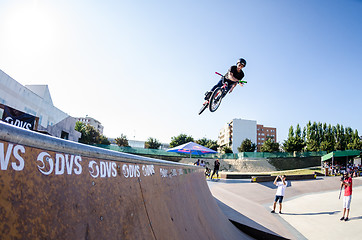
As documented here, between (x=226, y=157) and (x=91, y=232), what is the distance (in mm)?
43695

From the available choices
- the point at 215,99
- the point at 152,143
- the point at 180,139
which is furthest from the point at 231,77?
the point at 180,139

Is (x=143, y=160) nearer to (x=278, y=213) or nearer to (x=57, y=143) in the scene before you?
(x=57, y=143)

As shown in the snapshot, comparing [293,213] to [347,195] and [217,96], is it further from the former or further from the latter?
[217,96]

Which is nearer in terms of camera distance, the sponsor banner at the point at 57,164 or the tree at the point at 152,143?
the sponsor banner at the point at 57,164

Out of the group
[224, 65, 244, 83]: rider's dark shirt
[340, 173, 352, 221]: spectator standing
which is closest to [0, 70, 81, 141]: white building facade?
[224, 65, 244, 83]: rider's dark shirt

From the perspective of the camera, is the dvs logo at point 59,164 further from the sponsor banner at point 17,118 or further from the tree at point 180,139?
the tree at point 180,139

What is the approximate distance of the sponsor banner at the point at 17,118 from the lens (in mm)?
7809

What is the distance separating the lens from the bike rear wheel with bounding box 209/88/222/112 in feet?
29.4

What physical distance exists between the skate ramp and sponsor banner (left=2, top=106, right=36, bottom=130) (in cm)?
824

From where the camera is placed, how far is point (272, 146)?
54.1 metres

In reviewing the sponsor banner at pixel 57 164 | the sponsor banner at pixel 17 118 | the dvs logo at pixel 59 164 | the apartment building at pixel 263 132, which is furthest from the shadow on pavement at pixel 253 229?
the apartment building at pixel 263 132

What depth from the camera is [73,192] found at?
1.26 metres

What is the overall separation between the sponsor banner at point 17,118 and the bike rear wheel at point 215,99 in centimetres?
799

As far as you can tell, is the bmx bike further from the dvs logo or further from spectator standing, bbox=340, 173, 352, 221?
the dvs logo
